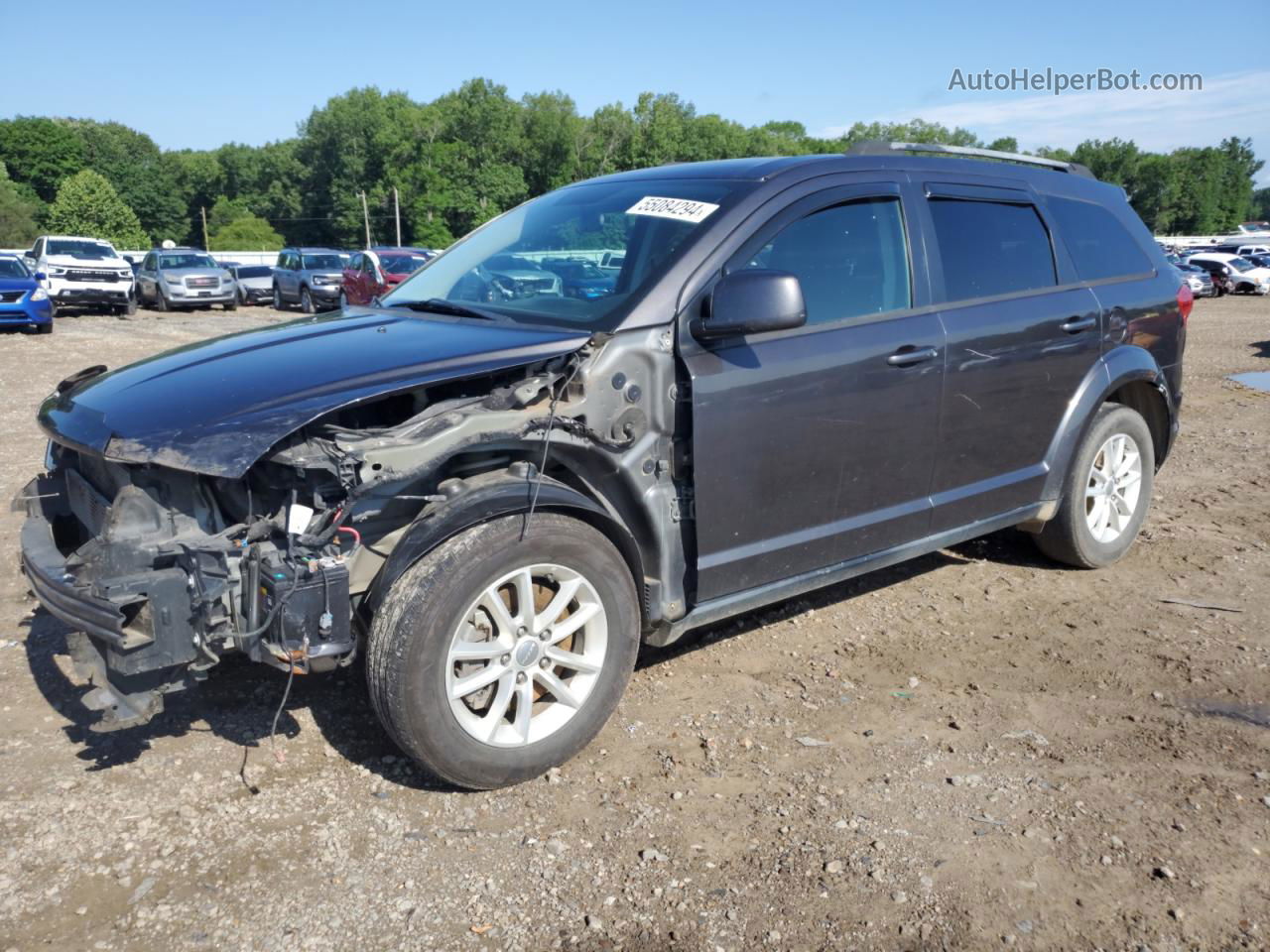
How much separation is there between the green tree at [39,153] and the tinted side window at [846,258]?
11061cm

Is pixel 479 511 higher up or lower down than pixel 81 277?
lower down

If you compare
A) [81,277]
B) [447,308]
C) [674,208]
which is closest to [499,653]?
[447,308]

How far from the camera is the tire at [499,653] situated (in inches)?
112

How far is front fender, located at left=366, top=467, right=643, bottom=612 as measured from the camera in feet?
9.47

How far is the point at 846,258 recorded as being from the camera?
3.84m

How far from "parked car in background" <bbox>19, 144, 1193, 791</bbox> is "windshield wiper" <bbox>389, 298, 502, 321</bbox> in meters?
0.02

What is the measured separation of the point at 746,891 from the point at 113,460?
2084 mm

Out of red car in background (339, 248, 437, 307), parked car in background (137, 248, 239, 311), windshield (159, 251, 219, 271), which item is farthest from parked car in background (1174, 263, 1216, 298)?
windshield (159, 251, 219, 271)

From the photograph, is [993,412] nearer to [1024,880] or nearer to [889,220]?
[889,220]

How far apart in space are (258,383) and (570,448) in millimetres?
957

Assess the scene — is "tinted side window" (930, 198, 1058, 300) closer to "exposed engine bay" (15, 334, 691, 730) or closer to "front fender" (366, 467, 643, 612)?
"exposed engine bay" (15, 334, 691, 730)

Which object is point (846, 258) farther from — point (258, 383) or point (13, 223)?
point (13, 223)

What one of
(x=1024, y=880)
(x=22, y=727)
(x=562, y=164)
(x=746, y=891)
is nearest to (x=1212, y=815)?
(x=1024, y=880)

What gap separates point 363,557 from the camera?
3055mm
